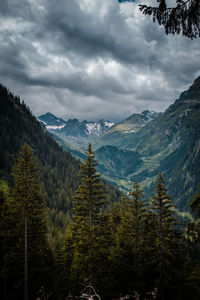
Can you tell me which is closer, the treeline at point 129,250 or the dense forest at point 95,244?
the treeline at point 129,250

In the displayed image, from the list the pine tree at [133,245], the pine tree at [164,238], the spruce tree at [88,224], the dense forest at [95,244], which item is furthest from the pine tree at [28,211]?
the pine tree at [164,238]

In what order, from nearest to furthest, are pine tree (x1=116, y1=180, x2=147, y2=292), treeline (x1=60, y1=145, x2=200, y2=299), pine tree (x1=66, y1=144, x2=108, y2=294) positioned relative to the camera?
pine tree (x1=66, y1=144, x2=108, y2=294)
treeline (x1=60, y1=145, x2=200, y2=299)
pine tree (x1=116, y1=180, x2=147, y2=292)

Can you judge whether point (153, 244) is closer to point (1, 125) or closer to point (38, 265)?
point (38, 265)

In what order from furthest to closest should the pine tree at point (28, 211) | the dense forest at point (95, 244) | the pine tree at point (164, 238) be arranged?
the pine tree at point (164, 238), the pine tree at point (28, 211), the dense forest at point (95, 244)

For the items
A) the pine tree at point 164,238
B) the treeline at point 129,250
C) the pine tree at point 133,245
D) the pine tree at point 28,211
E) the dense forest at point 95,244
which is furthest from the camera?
the pine tree at point 133,245

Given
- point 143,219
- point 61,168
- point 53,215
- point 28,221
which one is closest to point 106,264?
point 143,219

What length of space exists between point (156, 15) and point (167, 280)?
27165 mm

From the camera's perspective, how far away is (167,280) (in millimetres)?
23922

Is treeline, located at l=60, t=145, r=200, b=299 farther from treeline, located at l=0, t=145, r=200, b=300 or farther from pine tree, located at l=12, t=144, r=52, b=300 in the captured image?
pine tree, located at l=12, t=144, r=52, b=300

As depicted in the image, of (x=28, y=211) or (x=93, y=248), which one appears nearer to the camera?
(x=93, y=248)

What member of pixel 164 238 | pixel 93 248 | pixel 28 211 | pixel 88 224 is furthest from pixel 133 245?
pixel 28 211

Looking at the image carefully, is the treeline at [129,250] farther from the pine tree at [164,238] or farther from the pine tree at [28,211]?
the pine tree at [28,211]

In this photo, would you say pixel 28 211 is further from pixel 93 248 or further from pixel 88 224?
pixel 93 248

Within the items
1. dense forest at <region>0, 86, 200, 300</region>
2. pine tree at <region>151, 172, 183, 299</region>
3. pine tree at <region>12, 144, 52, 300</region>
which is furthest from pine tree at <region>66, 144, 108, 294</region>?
pine tree at <region>151, 172, 183, 299</region>
